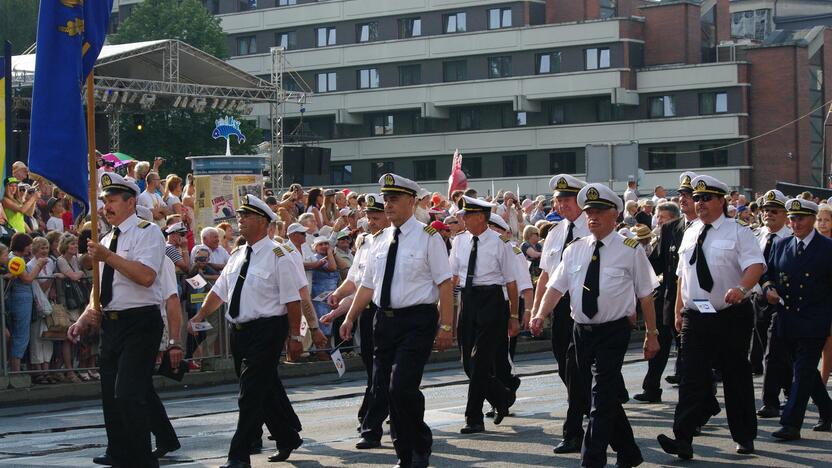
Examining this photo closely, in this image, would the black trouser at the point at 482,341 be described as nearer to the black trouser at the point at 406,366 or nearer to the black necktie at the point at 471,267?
the black necktie at the point at 471,267

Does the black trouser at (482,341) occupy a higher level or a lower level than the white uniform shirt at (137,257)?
lower

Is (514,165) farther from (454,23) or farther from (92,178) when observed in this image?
(92,178)

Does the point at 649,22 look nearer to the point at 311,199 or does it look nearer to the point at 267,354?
the point at 311,199

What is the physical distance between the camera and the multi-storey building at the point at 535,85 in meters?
78.3

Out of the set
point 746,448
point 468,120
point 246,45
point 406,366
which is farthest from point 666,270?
point 246,45

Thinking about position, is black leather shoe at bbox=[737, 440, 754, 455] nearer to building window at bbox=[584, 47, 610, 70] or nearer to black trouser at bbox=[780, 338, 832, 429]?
black trouser at bbox=[780, 338, 832, 429]

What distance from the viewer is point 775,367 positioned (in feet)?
41.3

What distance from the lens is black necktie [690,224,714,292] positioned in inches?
418

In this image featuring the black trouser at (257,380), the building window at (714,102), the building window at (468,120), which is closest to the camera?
the black trouser at (257,380)

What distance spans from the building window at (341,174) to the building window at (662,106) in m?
20.2

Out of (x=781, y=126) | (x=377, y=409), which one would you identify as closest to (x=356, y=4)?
(x=781, y=126)

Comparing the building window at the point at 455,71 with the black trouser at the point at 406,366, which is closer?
the black trouser at the point at 406,366

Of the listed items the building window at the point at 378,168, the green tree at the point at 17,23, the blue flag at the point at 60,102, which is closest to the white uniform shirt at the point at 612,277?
the blue flag at the point at 60,102

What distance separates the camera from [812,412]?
1345cm
